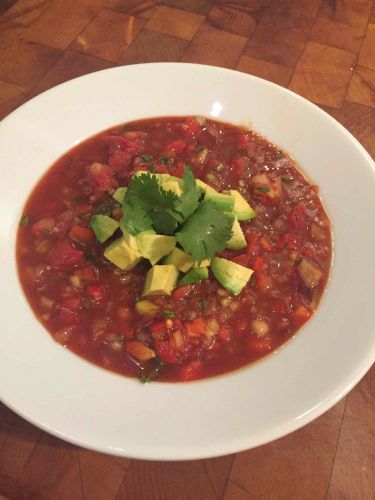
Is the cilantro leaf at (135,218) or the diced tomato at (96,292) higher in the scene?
the cilantro leaf at (135,218)

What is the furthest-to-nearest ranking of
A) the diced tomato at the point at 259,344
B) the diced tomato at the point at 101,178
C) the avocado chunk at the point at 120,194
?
the diced tomato at the point at 101,178 < the avocado chunk at the point at 120,194 < the diced tomato at the point at 259,344

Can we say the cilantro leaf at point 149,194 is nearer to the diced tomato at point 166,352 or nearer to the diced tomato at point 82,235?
the diced tomato at point 82,235

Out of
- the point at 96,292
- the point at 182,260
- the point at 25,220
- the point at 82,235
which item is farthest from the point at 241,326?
the point at 25,220

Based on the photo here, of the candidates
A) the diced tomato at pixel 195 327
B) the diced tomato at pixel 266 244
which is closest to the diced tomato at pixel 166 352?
the diced tomato at pixel 195 327

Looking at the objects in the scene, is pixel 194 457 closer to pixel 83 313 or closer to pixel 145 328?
pixel 145 328

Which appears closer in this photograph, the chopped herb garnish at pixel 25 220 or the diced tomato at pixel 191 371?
the diced tomato at pixel 191 371

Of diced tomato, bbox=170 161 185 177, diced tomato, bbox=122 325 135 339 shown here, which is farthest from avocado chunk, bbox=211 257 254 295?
diced tomato, bbox=170 161 185 177

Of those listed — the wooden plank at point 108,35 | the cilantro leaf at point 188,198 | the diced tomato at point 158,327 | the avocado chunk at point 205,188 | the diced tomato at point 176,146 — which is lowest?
the diced tomato at point 158,327

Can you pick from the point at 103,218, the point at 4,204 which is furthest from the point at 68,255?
the point at 4,204
